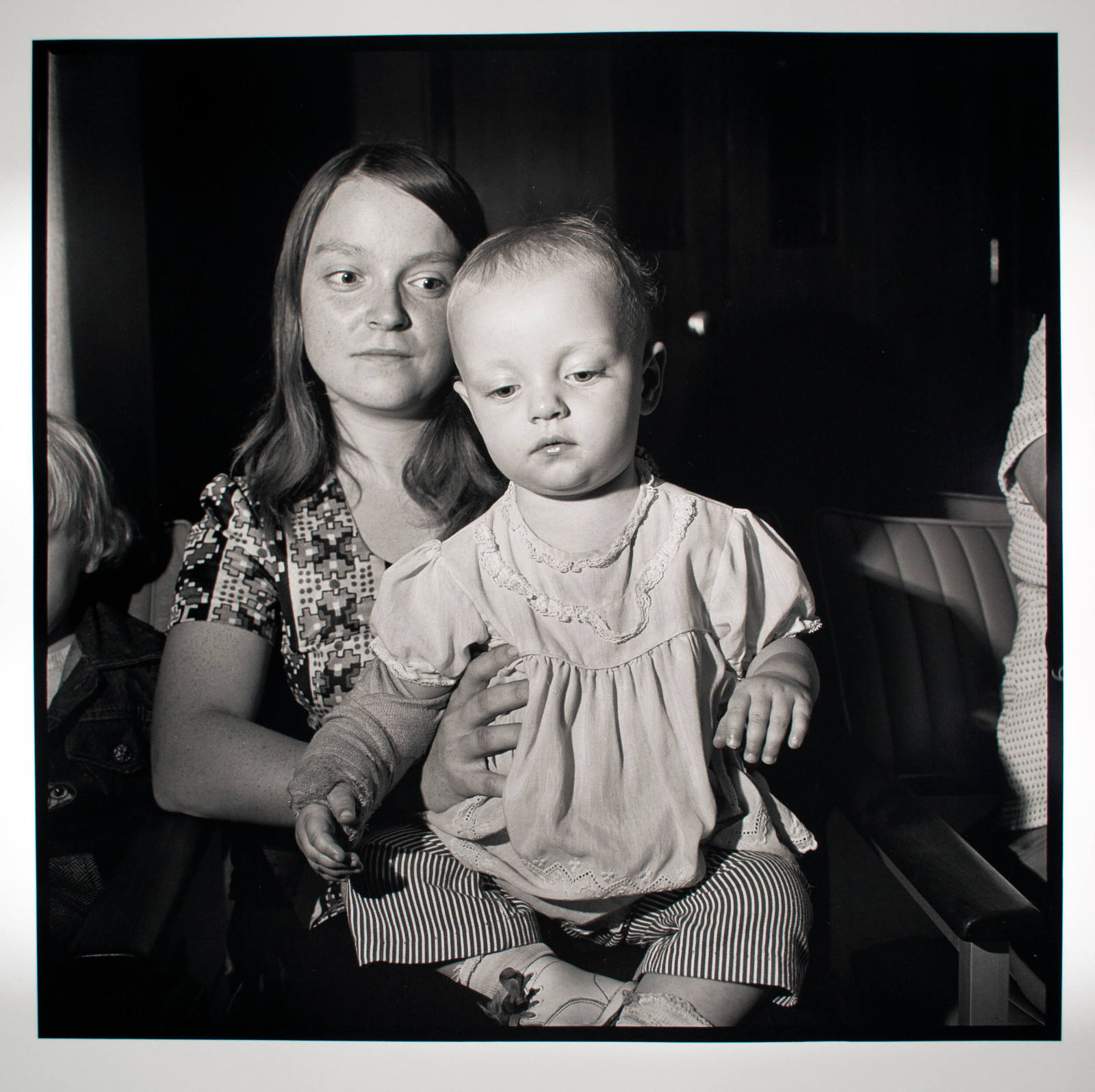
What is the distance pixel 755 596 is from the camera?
1025mm

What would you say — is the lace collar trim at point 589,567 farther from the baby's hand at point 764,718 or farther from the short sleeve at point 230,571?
the short sleeve at point 230,571

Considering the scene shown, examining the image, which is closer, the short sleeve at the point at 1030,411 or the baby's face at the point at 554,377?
the baby's face at the point at 554,377

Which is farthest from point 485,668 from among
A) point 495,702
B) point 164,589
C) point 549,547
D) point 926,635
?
point 926,635

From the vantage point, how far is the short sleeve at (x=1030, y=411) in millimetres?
1119

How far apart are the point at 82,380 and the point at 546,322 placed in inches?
22.2

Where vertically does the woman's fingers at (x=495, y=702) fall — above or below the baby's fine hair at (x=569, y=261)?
below

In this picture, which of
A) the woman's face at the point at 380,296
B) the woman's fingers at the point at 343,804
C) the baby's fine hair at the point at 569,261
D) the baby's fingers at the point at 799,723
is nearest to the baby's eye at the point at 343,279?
the woman's face at the point at 380,296

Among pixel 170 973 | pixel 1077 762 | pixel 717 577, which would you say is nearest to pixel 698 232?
pixel 717 577

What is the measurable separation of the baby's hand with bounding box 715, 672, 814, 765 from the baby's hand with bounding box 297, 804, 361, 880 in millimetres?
412

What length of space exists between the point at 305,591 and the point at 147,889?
38cm

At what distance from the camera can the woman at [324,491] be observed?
104cm

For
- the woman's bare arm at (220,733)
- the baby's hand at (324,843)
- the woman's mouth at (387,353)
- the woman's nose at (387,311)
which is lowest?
the baby's hand at (324,843)

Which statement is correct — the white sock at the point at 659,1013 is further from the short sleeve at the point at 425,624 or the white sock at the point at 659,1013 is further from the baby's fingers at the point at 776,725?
the short sleeve at the point at 425,624

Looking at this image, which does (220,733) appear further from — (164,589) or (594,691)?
(594,691)
